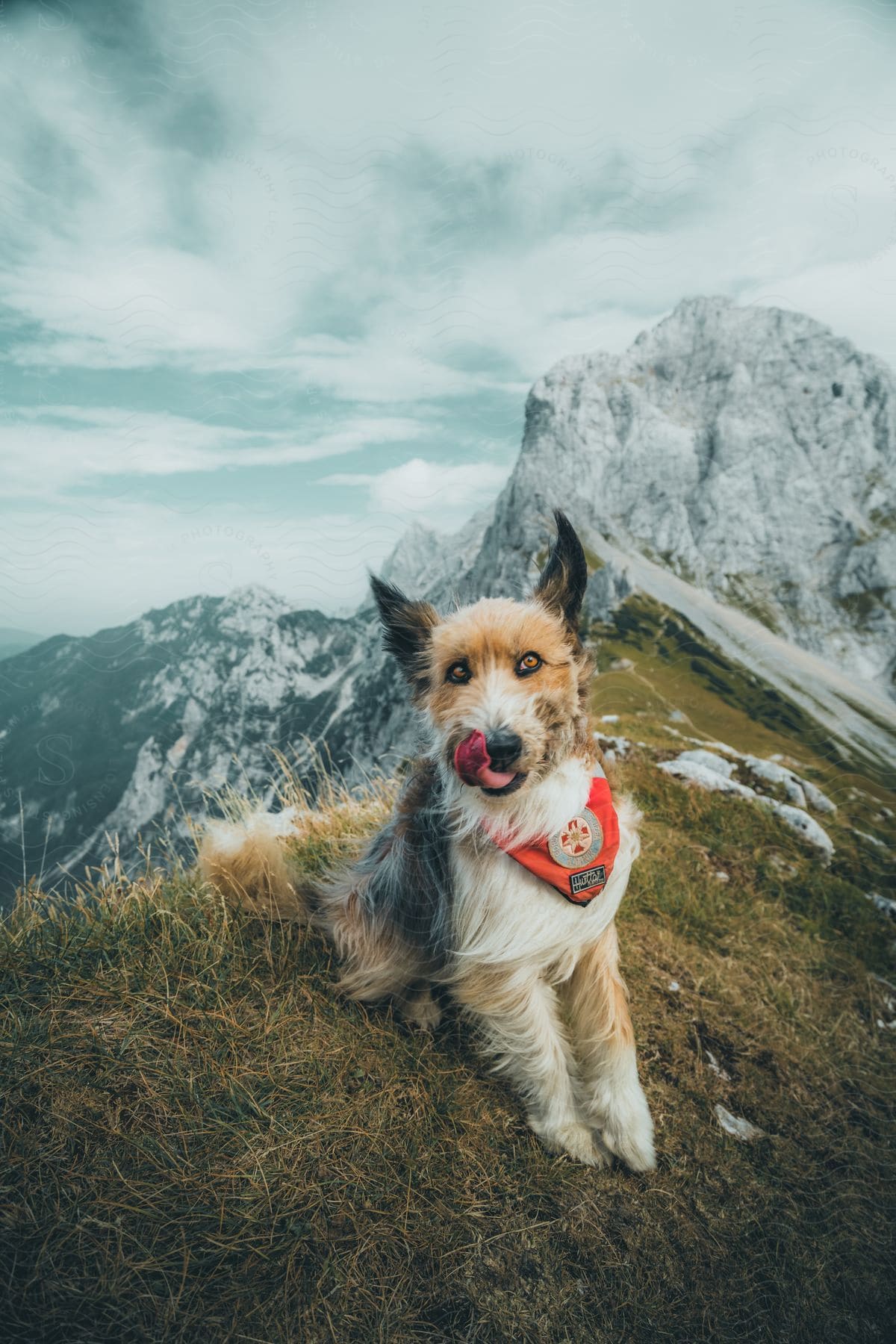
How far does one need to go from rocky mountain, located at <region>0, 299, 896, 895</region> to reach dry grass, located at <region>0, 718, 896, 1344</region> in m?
25.7

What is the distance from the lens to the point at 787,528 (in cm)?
5694

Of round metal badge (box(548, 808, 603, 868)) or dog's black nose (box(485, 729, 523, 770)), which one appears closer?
dog's black nose (box(485, 729, 523, 770))

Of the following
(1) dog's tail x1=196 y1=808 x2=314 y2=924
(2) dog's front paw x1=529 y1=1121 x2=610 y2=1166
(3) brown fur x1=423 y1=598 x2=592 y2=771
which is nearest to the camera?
(3) brown fur x1=423 y1=598 x2=592 y2=771

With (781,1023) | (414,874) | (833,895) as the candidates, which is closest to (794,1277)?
(781,1023)

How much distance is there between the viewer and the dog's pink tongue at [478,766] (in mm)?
2326

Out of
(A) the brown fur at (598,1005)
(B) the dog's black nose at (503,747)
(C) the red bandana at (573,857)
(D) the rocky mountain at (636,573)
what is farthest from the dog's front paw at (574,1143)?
(D) the rocky mountain at (636,573)

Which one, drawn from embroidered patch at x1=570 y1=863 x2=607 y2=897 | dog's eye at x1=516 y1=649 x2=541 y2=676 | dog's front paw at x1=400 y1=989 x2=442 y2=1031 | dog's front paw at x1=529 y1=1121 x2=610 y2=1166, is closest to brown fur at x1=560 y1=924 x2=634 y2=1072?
dog's front paw at x1=529 y1=1121 x2=610 y2=1166

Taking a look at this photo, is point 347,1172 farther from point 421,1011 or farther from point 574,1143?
point 574,1143

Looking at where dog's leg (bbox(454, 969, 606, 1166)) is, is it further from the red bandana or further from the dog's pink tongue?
the dog's pink tongue

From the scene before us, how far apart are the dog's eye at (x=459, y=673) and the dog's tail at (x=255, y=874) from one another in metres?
1.82

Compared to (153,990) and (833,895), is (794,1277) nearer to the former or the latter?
(153,990)

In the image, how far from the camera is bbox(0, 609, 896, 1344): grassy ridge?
204cm

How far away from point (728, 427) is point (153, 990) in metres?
80.2

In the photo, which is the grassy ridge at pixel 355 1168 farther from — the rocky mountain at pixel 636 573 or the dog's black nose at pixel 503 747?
the rocky mountain at pixel 636 573
